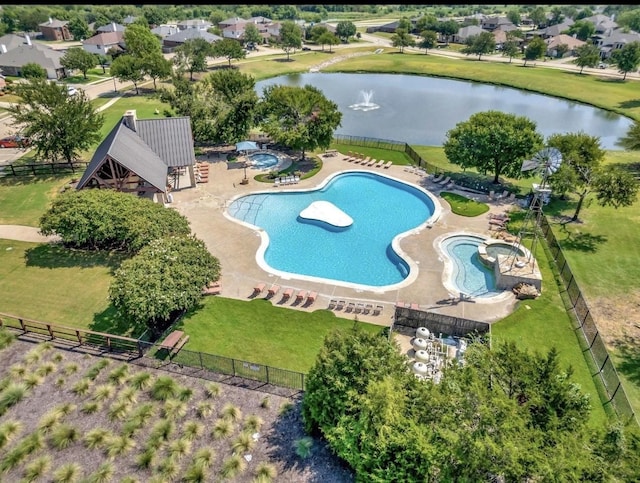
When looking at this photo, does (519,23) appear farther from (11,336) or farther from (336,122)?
(11,336)

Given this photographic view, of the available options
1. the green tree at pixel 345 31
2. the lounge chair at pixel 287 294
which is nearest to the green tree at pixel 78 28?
the green tree at pixel 345 31

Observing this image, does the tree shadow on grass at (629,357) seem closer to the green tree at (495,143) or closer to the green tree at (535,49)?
the green tree at (495,143)

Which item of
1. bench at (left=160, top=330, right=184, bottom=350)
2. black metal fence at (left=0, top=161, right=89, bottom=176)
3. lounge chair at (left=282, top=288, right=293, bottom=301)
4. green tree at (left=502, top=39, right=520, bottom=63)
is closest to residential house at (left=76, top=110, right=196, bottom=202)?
black metal fence at (left=0, top=161, right=89, bottom=176)

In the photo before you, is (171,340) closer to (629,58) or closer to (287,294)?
(287,294)

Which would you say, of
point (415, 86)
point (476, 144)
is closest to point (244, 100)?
point (476, 144)

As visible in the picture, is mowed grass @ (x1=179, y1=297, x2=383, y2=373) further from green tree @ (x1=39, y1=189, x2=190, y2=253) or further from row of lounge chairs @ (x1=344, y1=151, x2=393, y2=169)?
row of lounge chairs @ (x1=344, y1=151, x2=393, y2=169)

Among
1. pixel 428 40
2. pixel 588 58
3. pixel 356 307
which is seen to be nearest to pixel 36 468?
pixel 356 307
